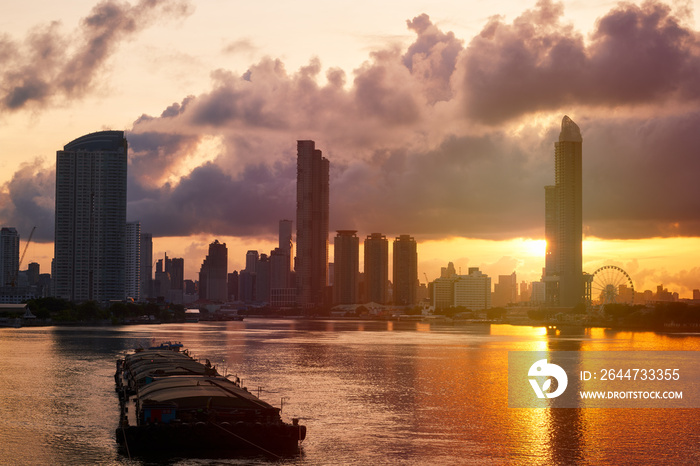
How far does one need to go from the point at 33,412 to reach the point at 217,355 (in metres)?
79.2

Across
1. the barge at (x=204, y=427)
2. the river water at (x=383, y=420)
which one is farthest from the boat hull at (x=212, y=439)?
the river water at (x=383, y=420)

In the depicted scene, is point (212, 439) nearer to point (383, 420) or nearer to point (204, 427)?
point (204, 427)

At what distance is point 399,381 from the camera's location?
118438 mm

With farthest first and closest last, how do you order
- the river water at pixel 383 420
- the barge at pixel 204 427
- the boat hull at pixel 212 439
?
the river water at pixel 383 420
the barge at pixel 204 427
the boat hull at pixel 212 439

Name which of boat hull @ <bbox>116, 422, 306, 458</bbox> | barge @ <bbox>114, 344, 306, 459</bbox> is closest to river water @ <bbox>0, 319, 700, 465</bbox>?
boat hull @ <bbox>116, 422, 306, 458</bbox>

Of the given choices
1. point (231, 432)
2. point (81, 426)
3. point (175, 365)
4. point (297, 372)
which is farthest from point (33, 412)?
point (297, 372)

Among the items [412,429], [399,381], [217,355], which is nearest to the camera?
[412,429]

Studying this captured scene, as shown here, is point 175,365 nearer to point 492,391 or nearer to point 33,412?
point 33,412

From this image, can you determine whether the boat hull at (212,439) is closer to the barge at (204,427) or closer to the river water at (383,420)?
the barge at (204,427)

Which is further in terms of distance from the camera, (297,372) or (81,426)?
(297,372)

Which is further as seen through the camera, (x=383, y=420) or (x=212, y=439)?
(x=383, y=420)

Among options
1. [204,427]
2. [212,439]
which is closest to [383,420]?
[212,439]

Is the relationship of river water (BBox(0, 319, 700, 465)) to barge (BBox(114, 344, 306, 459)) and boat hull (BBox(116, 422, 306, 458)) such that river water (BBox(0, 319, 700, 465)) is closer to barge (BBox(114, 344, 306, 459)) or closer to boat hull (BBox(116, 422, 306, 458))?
boat hull (BBox(116, 422, 306, 458))

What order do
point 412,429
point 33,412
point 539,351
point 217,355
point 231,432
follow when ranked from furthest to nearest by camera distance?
point 539,351 → point 217,355 → point 33,412 → point 412,429 → point 231,432
